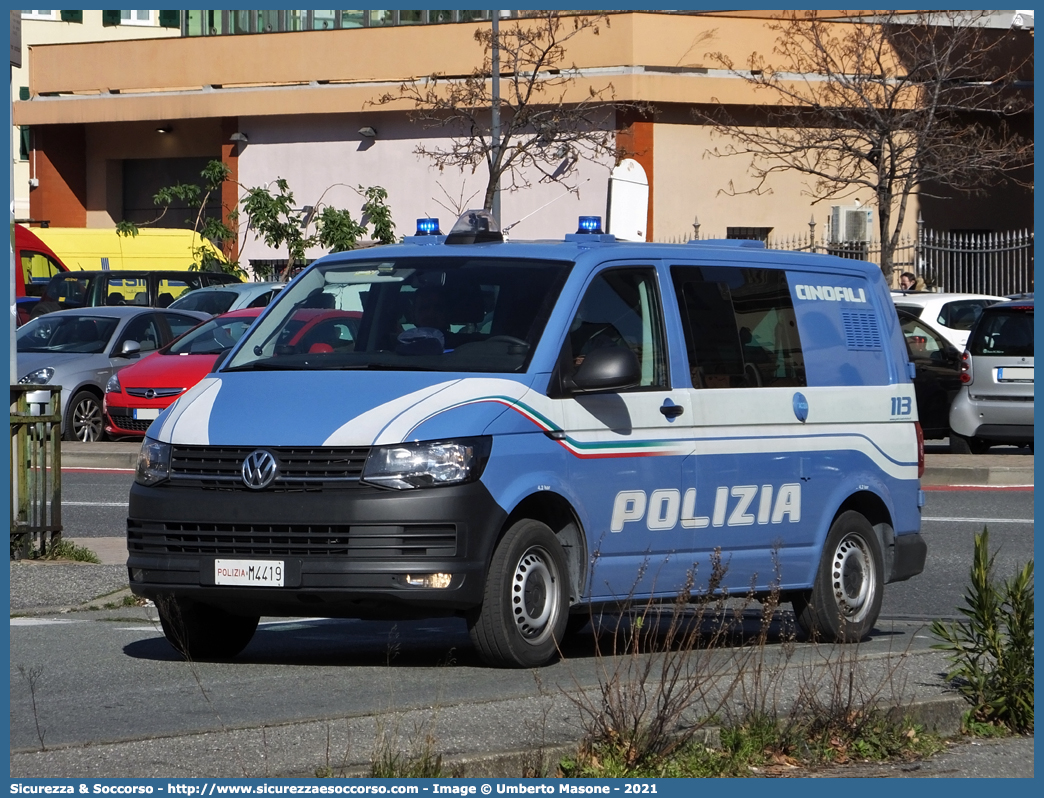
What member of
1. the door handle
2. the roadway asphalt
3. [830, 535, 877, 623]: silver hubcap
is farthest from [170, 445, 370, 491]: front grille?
[830, 535, 877, 623]: silver hubcap

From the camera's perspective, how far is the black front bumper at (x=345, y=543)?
7.54 meters

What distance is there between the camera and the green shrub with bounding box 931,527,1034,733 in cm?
689

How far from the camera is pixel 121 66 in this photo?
47.6m

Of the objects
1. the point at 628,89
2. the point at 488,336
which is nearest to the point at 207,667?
the point at 488,336

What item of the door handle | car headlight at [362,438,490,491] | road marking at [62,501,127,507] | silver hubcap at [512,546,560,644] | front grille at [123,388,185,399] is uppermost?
the door handle

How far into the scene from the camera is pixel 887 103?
36469mm

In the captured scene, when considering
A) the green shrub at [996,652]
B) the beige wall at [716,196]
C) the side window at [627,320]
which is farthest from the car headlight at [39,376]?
the beige wall at [716,196]

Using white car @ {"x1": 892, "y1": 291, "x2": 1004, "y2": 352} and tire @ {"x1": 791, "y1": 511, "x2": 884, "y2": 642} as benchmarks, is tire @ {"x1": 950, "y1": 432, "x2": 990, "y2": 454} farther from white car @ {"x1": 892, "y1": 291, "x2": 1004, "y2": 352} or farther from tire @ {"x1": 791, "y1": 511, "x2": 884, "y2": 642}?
tire @ {"x1": 791, "y1": 511, "x2": 884, "y2": 642}

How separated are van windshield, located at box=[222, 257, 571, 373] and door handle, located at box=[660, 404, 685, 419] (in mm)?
758

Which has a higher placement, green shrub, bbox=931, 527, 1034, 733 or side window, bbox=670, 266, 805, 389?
side window, bbox=670, 266, 805, 389

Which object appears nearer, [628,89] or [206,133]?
[628,89]

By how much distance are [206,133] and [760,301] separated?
41122 mm

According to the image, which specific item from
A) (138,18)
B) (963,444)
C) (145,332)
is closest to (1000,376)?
(963,444)

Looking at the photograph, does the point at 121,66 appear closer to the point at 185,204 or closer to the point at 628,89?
the point at 185,204
